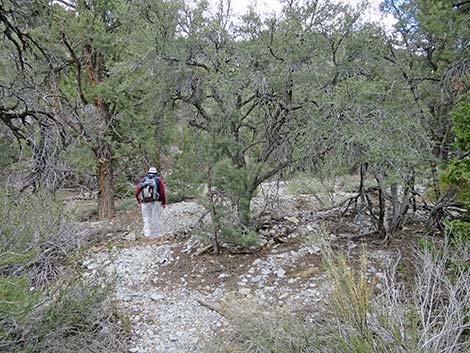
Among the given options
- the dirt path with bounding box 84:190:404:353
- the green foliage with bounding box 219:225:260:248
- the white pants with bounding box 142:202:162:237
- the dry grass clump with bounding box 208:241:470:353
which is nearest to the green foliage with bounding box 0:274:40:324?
the dirt path with bounding box 84:190:404:353

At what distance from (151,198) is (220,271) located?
2667mm

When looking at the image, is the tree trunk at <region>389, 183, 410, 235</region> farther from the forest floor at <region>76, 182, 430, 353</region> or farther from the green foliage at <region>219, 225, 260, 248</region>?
the green foliage at <region>219, 225, 260, 248</region>

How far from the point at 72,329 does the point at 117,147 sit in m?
6.18

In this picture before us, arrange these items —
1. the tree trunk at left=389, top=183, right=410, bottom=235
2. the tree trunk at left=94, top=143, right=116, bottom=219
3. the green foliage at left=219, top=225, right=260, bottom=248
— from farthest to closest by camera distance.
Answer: the tree trunk at left=94, top=143, right=116, bottom=219 < the tree trunk at left=389, top=183, right=410, bottom=235 < the green foliage at left=219, top=225, right=260, bottom=248

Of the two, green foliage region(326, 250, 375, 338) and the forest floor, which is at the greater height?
green foliage region(326, 250, 375, 338)

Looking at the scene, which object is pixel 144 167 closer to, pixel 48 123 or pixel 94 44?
pixel 94 44

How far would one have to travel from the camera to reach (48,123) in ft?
11.3

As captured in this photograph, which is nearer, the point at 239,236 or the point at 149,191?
the point at 239,236

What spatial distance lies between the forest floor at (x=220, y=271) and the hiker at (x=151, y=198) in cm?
42

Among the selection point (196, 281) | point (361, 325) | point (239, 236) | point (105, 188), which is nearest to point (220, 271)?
point (196, 281)

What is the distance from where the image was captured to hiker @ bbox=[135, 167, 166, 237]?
7.30 m

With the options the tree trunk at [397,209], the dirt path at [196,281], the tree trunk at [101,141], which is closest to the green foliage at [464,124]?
the tree trunk at [397,209]

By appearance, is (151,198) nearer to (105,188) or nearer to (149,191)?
(149,191)

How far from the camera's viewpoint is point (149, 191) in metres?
7.27
